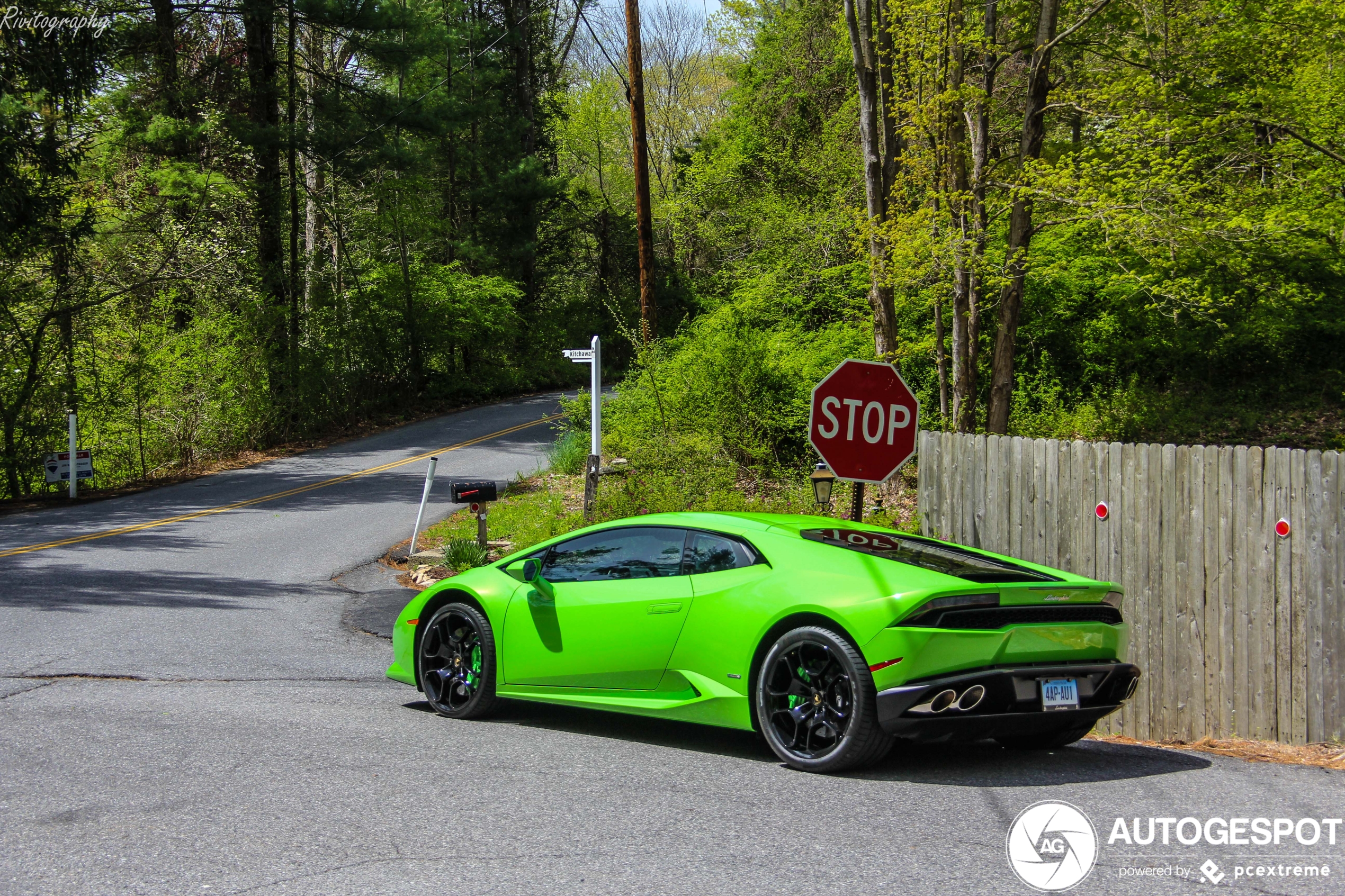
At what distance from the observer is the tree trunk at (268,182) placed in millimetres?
27781

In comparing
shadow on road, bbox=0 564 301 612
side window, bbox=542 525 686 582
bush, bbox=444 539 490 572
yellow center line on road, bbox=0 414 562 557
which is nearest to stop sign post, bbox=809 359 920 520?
side window, bbox=542 525 686 582

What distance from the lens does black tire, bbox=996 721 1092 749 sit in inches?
234

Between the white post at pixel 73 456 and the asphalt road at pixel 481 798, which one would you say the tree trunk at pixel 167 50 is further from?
the asphalt road at pixel 481 798

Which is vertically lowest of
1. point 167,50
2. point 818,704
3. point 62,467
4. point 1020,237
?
point 818,704

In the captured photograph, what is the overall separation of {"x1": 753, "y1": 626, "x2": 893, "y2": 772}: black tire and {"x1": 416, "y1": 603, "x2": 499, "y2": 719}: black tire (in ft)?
6.64

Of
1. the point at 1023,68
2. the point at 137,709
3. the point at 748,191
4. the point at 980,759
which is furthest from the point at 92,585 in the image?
the point at 748,191

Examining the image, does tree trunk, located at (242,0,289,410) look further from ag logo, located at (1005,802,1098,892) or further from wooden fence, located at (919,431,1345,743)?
ag logo, located at (1005,802,1098,892)

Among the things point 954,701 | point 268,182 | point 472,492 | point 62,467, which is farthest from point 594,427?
point 268,182

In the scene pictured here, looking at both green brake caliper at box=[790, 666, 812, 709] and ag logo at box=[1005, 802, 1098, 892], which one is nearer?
ag logo at box=[1005, 802, 1098, 892]

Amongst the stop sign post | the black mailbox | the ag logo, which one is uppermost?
the stop sign post

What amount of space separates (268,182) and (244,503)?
1327 cm

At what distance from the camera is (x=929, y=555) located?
5.89 m

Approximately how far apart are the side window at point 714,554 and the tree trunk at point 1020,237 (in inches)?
450

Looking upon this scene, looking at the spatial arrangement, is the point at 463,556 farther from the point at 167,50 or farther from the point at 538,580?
the point at 167,50
